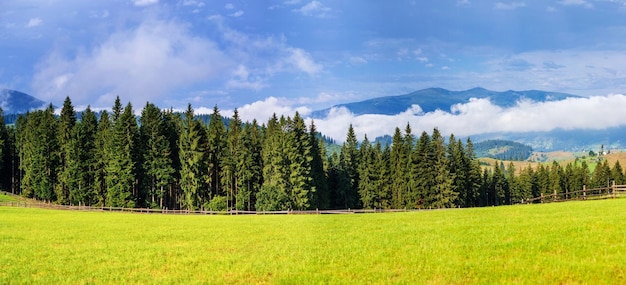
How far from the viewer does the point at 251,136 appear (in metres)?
100

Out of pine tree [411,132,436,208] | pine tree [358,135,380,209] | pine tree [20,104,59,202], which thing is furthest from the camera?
pine tree [358,135,380,209]

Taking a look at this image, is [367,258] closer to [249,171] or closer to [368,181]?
[249,171]

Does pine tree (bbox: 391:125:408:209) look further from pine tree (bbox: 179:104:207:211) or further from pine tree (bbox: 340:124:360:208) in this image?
pine tree (bbox: 179:104:207:211)

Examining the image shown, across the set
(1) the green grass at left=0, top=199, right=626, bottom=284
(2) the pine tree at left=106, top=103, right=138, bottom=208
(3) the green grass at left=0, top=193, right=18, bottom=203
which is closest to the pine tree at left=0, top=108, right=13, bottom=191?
(3) the green grass at left=0, top=193, right=18, bottom=203

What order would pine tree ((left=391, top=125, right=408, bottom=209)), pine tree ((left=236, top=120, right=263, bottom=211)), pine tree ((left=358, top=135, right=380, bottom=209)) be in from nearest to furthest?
pine tree ((left=236, top=120, right=263, bottom=211)), pine tree ((left=391, top=125, right=408, bottom=209)), pine tree ((left=358, top=135, right=380, bottom=209))

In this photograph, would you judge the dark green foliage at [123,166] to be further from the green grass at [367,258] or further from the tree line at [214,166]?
the green grass at [367,258]

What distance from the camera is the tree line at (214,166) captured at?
3457 inches

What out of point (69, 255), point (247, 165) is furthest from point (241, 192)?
point (69, 255)

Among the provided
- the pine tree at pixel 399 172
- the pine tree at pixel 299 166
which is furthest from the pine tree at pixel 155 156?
the pine tree at pixel 399 172

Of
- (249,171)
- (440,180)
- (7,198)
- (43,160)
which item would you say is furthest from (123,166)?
(440,180)

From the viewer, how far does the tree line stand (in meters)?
87.8

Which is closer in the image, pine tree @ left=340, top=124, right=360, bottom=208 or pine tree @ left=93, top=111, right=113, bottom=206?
pine tree @ left=93, top=111, right=113, bottom=206

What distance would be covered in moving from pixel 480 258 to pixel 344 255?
5496mm

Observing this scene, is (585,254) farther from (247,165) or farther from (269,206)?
(247,165)
